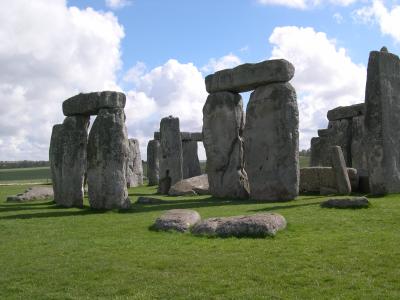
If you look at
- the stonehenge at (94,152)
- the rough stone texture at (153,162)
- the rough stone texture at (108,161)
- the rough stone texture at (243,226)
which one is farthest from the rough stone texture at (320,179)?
the rough stone texture at (153,162)

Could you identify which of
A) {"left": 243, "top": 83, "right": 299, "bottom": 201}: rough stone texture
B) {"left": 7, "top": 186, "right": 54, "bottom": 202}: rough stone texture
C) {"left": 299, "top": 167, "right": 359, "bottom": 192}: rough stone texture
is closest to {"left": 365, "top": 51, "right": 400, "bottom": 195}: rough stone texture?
{"left": 243, "top": 83, "right": 299, "bottom": 201}: rough stone texture

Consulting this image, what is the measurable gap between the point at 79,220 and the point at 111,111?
3.32 meters

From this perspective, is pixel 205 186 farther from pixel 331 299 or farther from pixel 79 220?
pixel 331 299

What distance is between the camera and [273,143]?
51.5ft

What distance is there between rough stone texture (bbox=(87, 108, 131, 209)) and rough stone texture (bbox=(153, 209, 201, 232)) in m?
3.64

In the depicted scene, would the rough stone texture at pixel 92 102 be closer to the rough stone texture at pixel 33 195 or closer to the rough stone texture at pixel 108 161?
the rough stone texture at pixel 108 161

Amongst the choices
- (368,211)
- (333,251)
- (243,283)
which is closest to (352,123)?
(368,211)

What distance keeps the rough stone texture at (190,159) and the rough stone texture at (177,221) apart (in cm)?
1968

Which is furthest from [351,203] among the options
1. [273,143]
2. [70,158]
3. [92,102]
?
[70,158]

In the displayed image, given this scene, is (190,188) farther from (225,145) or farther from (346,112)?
(346,112)

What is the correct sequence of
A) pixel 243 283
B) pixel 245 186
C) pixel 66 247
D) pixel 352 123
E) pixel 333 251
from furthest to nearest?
pixel 352 123 → pixel 245 186 → pixel 66 247 → pixel 333 251 → pixel 243 283

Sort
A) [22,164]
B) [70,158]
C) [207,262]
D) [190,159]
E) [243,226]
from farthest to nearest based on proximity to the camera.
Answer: [22,164]
[190,159]
[70,158]
[243,226]
[207,262]

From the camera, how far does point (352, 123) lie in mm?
23859

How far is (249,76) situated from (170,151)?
7.56m
